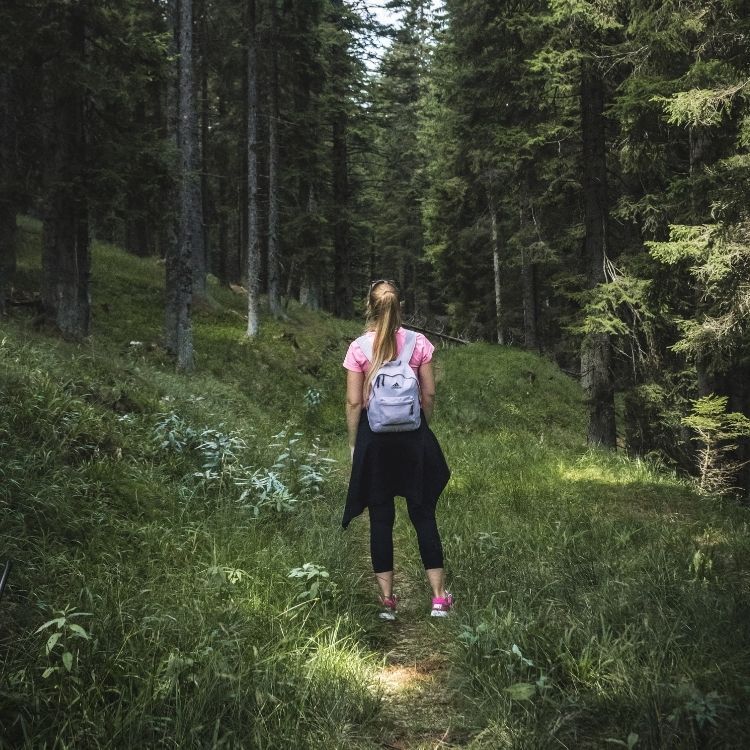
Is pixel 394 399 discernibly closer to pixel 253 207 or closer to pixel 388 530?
pixel 388 530

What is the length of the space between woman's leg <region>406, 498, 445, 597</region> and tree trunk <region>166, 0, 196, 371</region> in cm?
1052

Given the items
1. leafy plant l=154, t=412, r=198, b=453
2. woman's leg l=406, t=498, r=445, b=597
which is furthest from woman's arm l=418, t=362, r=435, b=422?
leafy plant l=154, t=412, r=198, b=453

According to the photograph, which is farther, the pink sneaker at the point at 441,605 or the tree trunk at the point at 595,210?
the tree trunk at the point at 595,210

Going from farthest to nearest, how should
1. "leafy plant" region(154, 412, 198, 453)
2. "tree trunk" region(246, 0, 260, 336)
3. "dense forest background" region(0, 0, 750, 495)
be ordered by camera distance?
"tree trunk" region(246, 0, 260, 336) < "dense forest background" region(0, 0, 750, 495) < "leafy plant" region(154, 412, 198, 453)

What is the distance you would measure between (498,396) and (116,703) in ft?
61.3

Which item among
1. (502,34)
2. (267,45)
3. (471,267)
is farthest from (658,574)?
(471,267)

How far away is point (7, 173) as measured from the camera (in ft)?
44.3

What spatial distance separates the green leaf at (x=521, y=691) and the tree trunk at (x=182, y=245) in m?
12.1

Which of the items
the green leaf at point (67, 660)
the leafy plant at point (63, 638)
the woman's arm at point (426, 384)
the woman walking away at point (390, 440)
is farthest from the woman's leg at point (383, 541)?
the green leaf at point (67, 660)

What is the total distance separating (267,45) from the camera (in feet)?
72.2

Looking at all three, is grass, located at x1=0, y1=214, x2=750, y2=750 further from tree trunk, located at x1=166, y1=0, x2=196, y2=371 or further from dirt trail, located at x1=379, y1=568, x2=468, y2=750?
tree trunk, located at x1=166, y1=0, x2=196, y2=371

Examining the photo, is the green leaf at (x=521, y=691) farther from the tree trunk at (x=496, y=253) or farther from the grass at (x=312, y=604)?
the tree trunk at (x=496, y=253)

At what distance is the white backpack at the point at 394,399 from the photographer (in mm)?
4359

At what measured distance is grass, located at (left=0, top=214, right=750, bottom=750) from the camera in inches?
112
